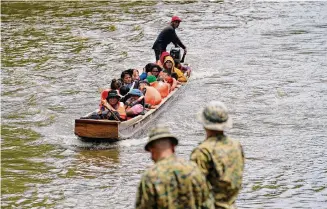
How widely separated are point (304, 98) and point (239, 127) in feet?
11.0

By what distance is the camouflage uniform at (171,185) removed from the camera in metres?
5.30

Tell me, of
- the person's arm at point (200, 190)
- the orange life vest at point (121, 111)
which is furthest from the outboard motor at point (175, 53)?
the person's arm at point (200, 190)

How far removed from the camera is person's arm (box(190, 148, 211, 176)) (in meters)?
5.85

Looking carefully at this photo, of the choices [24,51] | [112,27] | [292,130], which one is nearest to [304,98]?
[292,130]

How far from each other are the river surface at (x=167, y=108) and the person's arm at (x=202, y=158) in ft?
15.1

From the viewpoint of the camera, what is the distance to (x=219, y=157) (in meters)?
5.92

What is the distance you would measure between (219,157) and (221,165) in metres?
0.07

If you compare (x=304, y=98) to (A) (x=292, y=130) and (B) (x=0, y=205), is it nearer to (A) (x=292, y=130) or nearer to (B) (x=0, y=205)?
(A) (x=292, y=130)

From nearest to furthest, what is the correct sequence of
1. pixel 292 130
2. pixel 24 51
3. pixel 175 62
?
pixel 292 130
pixel 175 62
pixel 24 51

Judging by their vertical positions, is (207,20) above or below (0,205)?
above

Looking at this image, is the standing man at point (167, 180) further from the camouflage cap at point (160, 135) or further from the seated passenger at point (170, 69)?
the seated passenger at point (170, 69)

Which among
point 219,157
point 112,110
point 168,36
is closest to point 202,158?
point 219,157

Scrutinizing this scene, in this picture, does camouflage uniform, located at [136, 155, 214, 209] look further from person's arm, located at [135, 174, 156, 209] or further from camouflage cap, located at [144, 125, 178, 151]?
camouflage cap, located at [144, 125, 178, 151]

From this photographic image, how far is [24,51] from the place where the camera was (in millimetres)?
26094
